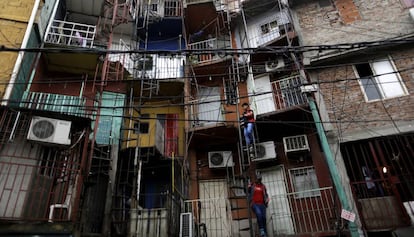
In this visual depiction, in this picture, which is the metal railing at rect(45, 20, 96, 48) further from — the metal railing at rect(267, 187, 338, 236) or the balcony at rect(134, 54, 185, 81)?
the metal railing at rect(267, 187, 338, 236)

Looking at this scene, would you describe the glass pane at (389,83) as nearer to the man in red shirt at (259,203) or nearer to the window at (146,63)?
the man in red shirt at (259,203)

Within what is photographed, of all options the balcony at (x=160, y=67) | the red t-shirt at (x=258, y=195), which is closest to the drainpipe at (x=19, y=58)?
the balcony at (x=160, y=67)

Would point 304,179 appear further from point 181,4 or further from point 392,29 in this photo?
point 181,4

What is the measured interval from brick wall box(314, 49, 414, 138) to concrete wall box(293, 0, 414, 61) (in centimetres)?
122

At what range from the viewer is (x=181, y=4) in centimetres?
1523

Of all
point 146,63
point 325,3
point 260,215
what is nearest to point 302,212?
point 260,215

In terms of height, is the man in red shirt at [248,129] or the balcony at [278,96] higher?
the balcony at [278,96]

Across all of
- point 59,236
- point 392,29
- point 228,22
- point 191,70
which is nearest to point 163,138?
point 191,70

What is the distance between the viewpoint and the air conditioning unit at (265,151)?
1088 centimetres

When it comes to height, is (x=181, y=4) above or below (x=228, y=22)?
above

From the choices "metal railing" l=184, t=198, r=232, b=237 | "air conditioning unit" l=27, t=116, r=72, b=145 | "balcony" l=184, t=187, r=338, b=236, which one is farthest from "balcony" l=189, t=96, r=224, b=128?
"air conditioning unit" l=27, t=116, r=72, b=145

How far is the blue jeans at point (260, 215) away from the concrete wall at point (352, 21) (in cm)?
634

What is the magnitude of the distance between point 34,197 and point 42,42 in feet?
21.6

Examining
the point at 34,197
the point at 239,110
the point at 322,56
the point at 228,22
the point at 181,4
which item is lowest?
the point at 34,197
